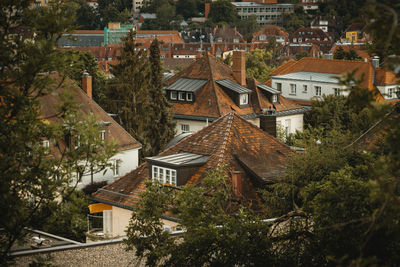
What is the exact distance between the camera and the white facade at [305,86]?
4278cm

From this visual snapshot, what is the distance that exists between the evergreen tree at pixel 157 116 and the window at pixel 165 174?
442 inches

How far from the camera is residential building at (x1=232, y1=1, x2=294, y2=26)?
180875 millimetres

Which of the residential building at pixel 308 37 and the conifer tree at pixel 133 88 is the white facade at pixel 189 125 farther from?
the residential building at pixel 308 37

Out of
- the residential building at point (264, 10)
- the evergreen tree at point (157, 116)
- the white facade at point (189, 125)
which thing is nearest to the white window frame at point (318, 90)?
the white facade at point (189, 125)

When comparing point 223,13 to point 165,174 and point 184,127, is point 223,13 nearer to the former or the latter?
point 184,127

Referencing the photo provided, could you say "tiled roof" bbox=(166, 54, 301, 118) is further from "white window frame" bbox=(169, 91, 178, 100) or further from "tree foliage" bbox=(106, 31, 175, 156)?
"tree foliage" bbox=(106, 31, 175, 156)

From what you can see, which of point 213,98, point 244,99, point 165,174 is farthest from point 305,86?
point 165,174

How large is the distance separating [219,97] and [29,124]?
88.3 feet

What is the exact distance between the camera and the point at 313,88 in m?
43.4

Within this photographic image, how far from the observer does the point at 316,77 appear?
43.8m

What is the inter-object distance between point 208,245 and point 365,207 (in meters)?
2.90

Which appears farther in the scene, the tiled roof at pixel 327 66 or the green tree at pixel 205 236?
the tiled roof at pixel 327 66

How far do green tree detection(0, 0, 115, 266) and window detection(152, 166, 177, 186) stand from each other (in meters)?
9.15

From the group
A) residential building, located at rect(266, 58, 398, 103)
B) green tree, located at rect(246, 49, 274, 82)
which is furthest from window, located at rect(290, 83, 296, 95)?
green tree, located at rect(246, 49, 274, 82)
